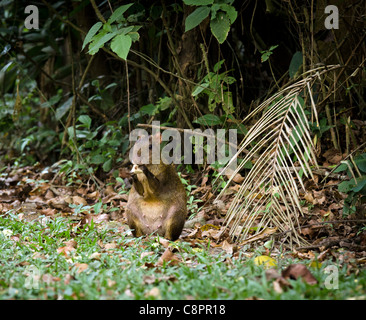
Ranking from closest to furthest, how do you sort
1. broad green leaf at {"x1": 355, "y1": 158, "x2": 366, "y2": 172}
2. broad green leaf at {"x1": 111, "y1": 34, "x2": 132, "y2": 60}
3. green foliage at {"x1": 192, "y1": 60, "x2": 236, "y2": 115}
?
broad green leaf at {"x1": 355, "y1": 158, "x2": 366, "y2": 172} < broad green leaf at {"x1": 111, "y1": 34, "x2": 132, "y2": 60} < green foliage at {"x1": 192, "y1": 60, "x2": 236, "y2": 115}

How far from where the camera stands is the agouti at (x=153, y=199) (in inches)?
167

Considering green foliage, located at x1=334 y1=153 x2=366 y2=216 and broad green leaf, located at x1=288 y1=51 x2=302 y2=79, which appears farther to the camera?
broad green leaf, located at x1=288 y1=51 x2=302 y2=79

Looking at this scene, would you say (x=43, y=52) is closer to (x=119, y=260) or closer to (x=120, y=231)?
(x=120, y=231)

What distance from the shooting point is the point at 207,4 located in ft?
14.5

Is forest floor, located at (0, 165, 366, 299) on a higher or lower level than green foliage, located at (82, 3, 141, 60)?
lower

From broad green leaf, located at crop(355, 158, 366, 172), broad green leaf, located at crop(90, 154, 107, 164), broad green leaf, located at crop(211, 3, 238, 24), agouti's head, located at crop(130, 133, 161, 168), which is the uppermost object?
broad green leaf, located at crop(211, 3, 238, 24)

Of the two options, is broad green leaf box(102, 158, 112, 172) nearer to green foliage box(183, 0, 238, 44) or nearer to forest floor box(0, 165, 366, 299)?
forest floor box(0, 165, 366, 299)

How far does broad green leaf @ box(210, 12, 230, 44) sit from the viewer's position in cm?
446

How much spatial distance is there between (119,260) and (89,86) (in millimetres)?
4806

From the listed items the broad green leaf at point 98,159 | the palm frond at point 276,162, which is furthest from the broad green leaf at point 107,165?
the palm frond at point 276,162

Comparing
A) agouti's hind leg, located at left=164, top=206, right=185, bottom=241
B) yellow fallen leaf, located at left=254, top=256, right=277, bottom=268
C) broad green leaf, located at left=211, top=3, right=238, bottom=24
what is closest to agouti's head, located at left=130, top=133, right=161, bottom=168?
agouti's hind leg, located at left=164, top=206, right=185, bottom=241

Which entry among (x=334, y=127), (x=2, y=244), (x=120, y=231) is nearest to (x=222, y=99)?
(x=334, y=127)

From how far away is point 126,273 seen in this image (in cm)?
306

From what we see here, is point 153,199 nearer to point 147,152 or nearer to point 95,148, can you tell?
point 147,152
